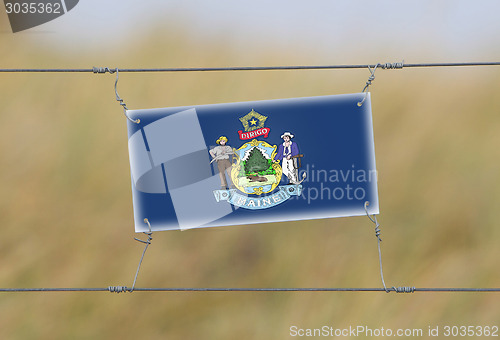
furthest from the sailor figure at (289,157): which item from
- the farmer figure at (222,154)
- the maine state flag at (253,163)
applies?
the farmer figure at (222,154)

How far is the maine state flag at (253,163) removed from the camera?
2.41 meters

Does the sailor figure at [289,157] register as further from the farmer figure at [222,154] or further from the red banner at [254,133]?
the farmer figure at [222,154]

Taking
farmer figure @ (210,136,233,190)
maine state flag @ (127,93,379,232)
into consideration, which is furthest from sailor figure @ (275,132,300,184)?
farmer figure @ (210,136,233,190)

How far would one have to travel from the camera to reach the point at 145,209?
2426mm

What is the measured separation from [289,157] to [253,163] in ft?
0.56

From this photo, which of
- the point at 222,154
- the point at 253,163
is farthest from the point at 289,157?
the point at 222,154

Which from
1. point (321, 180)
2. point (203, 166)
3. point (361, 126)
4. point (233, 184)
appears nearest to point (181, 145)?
point (203, 166)

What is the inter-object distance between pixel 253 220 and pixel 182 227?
1.09 feet

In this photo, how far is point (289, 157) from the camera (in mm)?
2412

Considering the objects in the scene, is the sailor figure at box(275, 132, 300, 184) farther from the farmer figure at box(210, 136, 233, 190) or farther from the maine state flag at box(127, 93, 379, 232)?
the farmer figure at box(210, 136, 233, 190)

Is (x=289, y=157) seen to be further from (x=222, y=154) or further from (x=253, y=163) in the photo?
(x=222, y=154)

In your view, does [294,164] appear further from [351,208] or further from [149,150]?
[149,150]

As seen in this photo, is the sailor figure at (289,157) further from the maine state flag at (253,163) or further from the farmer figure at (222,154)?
the farmer figure at (222,154)

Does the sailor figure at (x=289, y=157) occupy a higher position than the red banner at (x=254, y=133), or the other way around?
the red banner at (x=254, y=133)
